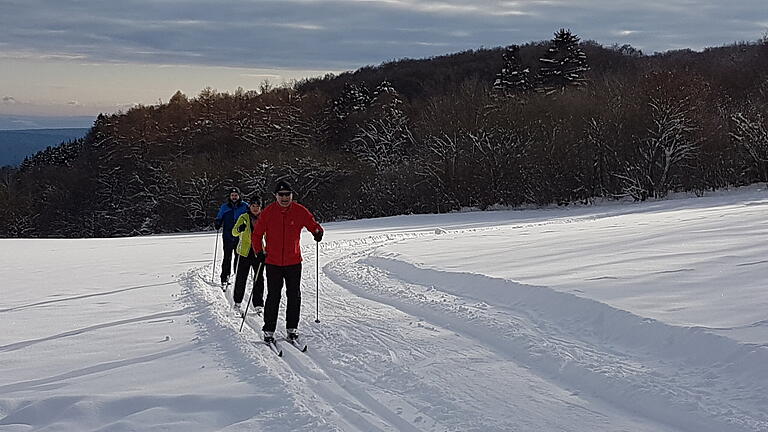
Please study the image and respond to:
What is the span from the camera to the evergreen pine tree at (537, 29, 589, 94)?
200 feet

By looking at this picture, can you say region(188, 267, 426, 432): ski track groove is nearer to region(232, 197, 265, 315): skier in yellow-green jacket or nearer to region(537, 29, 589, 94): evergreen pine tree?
region(232, 197, 265, 315): skier in yellow-green jacket

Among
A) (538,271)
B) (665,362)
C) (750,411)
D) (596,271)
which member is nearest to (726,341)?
(665,362)

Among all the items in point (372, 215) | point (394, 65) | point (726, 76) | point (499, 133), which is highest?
point (394, 65)

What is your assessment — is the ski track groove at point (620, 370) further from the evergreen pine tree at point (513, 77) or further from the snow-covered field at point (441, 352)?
the evergreen pine tree at point (513, 77)

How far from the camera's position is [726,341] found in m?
6.50

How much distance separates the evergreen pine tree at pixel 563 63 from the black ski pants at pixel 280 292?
2123 inches

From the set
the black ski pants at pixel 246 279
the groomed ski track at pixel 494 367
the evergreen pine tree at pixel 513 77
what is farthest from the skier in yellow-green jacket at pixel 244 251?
the evergreen pine tree at pixel 513 77

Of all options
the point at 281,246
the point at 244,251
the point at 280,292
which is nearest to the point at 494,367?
the point at 280,292

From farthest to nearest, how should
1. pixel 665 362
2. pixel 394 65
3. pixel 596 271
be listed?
pixel 394 65 < pixel 596 271 < pixel 665 362

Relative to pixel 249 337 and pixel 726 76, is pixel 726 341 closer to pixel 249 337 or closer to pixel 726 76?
pixel 249 337

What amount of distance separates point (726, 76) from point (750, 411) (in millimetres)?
55909

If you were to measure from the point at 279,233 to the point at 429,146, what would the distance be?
140 ft

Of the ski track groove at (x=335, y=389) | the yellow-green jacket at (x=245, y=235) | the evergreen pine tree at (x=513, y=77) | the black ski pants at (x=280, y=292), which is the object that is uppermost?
the evergreen pine tree at (x=513, y=77)

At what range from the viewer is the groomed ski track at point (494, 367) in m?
5.70
